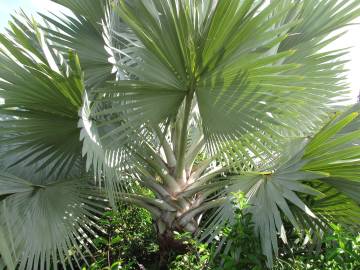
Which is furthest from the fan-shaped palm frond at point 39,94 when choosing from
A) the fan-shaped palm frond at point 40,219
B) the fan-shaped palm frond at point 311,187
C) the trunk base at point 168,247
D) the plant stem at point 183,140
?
the fan-shaped palm frond at point 311,187

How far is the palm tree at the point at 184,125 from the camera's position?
7.50 feet

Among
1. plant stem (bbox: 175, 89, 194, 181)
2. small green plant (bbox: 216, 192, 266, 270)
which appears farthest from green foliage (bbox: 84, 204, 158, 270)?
small green plant (bbox: 216, 192, 266, 270)

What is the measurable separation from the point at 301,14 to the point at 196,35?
1436 mm

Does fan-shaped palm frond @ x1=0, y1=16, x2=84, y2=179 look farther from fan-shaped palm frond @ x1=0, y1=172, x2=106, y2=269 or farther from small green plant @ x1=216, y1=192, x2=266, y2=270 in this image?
small green plant @ x1=216, y1=192, x2=266, y2=270

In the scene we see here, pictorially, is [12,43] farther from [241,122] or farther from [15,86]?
[241,122]

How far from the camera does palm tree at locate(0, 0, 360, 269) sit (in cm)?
229

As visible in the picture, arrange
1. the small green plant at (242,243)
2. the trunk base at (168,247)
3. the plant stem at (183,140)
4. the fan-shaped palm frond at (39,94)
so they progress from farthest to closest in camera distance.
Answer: the trunk base at (168,247), the plant stem at (183,140), the fan-shaped palm frond at (39,94), the small green plant at (242,243)

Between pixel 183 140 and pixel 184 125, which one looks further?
pixel 183 140

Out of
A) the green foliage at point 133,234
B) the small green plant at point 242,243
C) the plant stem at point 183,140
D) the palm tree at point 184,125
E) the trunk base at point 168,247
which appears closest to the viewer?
the small green plant at point 242,243

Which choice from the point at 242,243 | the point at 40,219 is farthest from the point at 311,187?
the point at 40,219

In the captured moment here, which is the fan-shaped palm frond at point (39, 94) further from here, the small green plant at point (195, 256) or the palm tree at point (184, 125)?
the small green plant at point (195, 256)

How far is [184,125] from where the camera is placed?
2.79 metres

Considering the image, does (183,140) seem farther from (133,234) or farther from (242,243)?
(133,234)

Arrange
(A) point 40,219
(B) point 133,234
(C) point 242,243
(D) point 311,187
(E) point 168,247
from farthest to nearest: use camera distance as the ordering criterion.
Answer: (B) point 133,234 < (E) point 168,247 < (A) point 40,219 < (D) point 311,187 < (C) point 242,243
